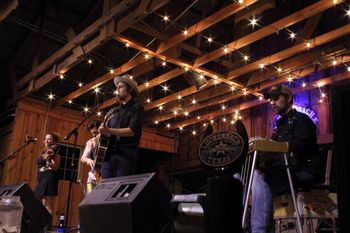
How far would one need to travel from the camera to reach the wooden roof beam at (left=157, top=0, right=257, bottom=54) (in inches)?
200

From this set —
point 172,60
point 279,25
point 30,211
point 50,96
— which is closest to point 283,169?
point 30,211

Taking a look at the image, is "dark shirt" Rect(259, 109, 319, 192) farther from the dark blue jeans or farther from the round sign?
the round sign

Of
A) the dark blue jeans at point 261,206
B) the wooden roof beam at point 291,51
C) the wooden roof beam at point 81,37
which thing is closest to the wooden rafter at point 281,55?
the wooden roof beam at point 291,51

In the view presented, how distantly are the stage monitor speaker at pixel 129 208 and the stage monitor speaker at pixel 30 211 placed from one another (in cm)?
109

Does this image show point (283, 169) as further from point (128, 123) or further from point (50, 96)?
point (50, 96)

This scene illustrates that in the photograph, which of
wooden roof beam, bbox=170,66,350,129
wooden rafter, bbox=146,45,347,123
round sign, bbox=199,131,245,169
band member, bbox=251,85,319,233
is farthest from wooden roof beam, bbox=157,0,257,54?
round sign, bbox=199,131,245,169

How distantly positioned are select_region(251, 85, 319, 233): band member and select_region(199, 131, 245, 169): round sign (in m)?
1.26

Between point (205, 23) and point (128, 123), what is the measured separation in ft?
7.95

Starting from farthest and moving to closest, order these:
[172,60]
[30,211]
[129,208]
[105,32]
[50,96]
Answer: [50,96], [172,60], [105,32], [30,211], [129,208]

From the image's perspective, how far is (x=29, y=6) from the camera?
25.1ft

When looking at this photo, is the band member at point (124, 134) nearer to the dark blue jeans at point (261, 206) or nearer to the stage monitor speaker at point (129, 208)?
the stage monitor speaker at point (129, 208)

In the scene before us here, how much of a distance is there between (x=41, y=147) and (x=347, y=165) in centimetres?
791

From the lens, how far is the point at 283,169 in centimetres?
321

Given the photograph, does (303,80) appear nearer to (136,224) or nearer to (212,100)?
(212,100)
